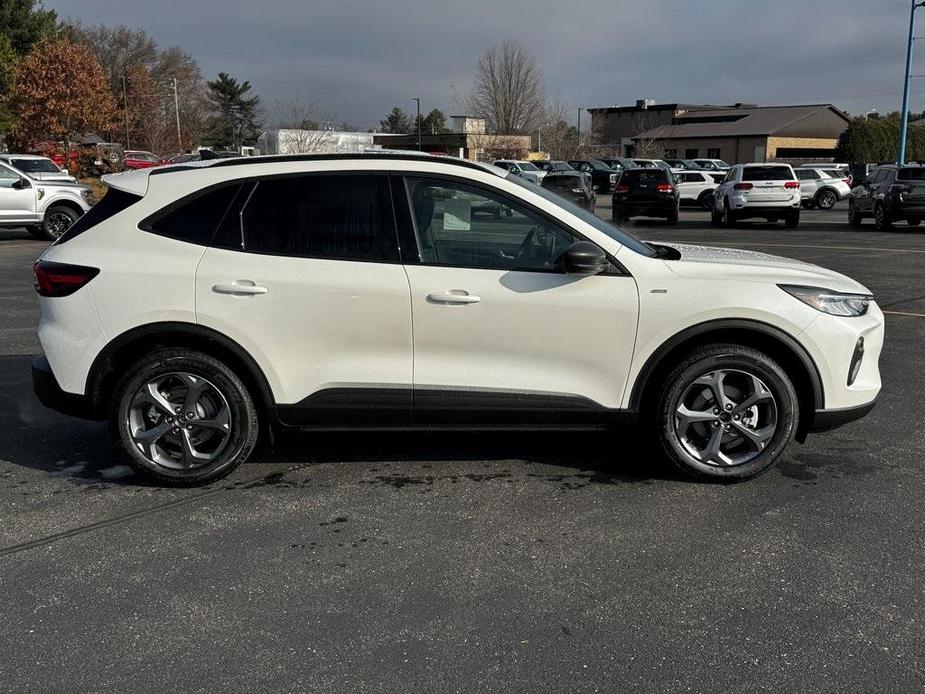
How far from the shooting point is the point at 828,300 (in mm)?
4438

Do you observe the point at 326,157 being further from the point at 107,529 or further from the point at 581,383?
the point at 107,529

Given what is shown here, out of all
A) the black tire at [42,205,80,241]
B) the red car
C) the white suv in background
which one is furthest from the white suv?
the red car

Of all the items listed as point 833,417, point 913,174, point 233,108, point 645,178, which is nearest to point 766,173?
point 645,178

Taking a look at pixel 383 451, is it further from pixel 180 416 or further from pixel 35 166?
pixel 35 166

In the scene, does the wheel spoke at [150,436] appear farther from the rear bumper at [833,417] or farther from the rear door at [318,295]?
the rear bumper at [833,417]

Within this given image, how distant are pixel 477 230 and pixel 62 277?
214 cm

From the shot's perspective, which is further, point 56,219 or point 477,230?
point 56,219

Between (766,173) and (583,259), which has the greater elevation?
(766,173)

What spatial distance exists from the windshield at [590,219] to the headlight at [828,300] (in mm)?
757

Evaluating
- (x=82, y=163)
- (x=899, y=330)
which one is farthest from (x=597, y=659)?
(x=82, y=163)

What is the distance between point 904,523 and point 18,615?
385 centimetres

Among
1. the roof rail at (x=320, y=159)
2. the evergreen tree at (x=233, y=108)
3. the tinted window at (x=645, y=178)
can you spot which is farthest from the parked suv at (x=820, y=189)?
the evergreen tree at (x=233, y=108)

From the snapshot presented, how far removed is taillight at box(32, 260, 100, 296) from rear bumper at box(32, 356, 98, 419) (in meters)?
0.43

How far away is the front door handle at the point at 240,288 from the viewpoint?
428 centimetres
